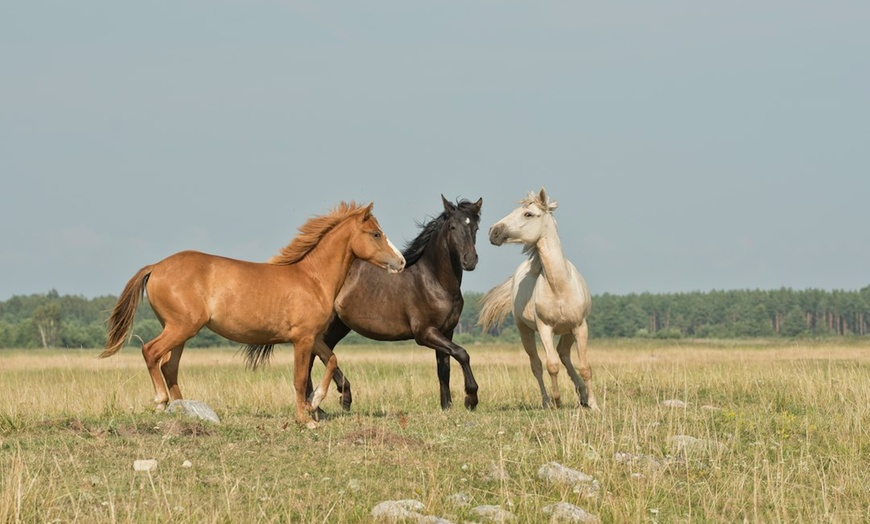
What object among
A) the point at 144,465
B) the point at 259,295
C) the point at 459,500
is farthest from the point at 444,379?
the point at 459,500

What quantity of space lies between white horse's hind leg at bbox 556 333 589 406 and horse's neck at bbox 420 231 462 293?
5.31ft

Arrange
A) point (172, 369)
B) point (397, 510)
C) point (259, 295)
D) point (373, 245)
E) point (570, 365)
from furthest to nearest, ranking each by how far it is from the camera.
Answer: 1. point (570, 365)
2. point (373, 245)
3. point (172, 369)
4. point (259, 295)
5. point (397, 510)

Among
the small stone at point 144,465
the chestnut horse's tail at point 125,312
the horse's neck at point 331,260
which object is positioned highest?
the horse's neck at point 331,260

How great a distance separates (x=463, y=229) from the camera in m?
13.6

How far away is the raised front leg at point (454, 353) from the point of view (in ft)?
43.7

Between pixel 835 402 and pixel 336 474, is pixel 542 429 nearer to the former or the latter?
pixel 336 474

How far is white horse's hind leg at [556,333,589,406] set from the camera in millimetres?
13984

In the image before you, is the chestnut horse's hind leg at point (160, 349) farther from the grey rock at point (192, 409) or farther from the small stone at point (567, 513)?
the small stone at point (567, 513)

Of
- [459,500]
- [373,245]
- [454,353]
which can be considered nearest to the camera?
[459,500]

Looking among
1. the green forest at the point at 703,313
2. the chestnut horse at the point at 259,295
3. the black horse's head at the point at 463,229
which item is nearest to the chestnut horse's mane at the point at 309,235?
the chestnut horse at the point at 259,295

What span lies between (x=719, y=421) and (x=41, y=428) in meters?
6.84

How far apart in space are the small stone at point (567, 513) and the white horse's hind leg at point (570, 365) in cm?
637

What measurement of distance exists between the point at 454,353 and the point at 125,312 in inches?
158

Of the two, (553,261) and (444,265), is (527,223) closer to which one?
(553,261)
